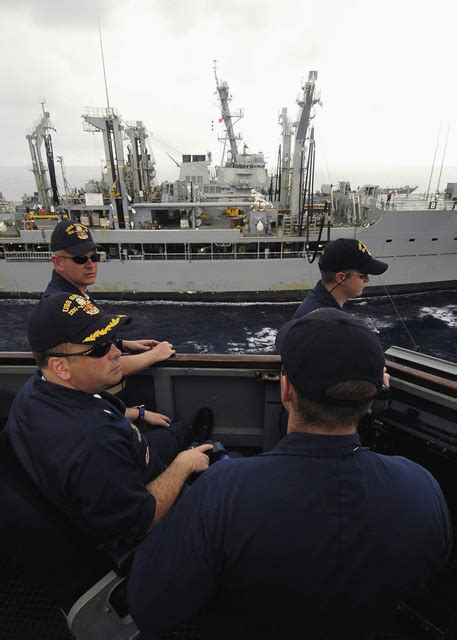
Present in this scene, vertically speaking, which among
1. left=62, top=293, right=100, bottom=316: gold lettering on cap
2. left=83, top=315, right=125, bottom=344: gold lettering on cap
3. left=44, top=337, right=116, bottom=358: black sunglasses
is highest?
left=62, top=293, right=100, bottom=316: gold lettering on cap

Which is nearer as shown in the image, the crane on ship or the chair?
the chair

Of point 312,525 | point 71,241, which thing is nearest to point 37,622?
point 312,525

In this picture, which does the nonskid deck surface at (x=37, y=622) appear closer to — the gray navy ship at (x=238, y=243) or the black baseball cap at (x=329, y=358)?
the black baseball cap at (x=329, y=358)

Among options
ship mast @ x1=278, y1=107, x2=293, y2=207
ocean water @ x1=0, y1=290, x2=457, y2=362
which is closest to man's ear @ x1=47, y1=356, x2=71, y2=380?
ocean water @ x1=0, y1=290, x2=457, y2=362

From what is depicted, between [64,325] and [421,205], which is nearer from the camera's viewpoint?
[64,325]

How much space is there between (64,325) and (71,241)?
1650 mm

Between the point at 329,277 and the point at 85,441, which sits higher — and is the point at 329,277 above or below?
above

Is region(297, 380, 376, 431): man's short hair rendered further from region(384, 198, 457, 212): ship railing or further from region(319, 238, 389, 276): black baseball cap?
region(384, 198, 457, 212): ship railing

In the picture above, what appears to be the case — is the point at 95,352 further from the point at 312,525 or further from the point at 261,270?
the point at 261,270

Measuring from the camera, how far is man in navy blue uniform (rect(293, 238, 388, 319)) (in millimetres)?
2535

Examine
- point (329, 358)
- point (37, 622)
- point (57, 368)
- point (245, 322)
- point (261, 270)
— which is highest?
point (329, 358)

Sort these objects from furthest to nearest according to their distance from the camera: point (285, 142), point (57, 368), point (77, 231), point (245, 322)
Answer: point (285, 142) → point (245, 322) → point (77, 231) → point (57, 368)

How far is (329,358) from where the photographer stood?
0.90m

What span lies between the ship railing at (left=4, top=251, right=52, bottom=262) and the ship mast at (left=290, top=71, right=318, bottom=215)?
533 inches
